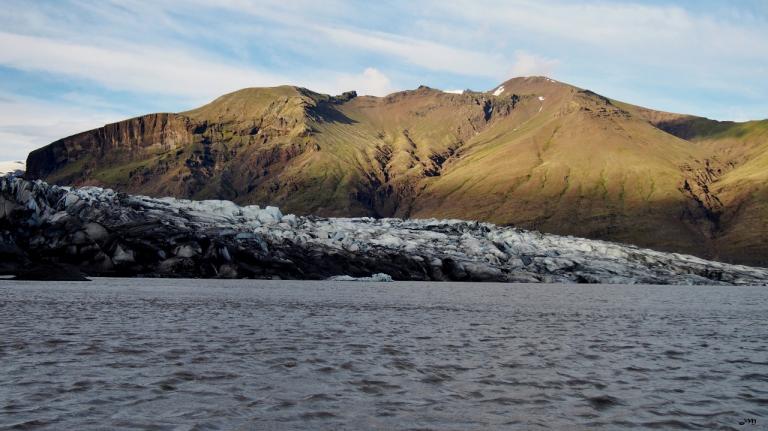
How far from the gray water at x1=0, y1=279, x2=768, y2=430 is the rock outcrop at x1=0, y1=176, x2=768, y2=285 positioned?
235 feet

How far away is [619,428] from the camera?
18547mm

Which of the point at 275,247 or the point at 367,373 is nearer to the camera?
the point at 367,373

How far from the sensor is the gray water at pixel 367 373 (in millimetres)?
19172

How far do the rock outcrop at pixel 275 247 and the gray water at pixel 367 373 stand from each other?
235 ft

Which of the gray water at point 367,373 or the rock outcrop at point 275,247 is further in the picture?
the rock outcrop at point 275,247

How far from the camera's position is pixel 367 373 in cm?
2653

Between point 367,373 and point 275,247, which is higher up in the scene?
point 275,247

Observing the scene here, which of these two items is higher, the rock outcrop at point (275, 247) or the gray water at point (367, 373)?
the rock outcrop at point (275, 247)

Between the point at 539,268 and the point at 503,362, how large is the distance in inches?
5257

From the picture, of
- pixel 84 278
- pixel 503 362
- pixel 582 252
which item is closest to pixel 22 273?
pixel 84 278

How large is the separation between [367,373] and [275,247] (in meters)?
110

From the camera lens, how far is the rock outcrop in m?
118

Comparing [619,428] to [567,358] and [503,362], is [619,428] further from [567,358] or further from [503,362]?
[567,358]

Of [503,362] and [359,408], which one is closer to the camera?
[359,408]
